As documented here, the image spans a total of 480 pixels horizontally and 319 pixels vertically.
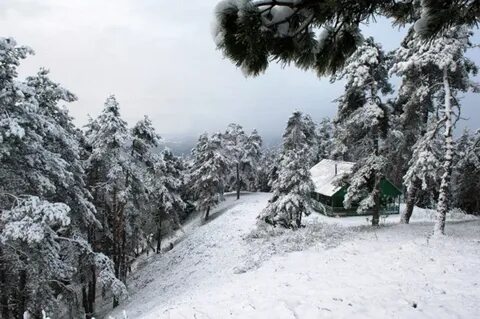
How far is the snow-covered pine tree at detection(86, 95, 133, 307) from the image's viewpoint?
1961 cm

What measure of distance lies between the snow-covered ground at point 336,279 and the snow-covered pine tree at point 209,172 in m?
18.7

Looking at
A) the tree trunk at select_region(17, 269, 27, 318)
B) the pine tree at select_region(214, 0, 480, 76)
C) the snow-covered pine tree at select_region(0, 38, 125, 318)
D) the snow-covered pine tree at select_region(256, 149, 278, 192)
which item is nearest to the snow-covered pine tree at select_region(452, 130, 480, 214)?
the snow-covered pine tree at select_region(0, 38, 125, 318)

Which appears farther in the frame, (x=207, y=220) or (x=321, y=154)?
(x=321, y=154)

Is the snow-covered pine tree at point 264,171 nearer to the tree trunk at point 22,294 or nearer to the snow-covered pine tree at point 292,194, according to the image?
the snow-covered pine tree at point 292,194

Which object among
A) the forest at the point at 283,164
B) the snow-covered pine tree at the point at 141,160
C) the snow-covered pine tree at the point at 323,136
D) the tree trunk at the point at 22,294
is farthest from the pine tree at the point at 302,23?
the snow-covered pine tree at the point at 323,136

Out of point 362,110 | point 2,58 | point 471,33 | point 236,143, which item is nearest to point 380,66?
point 362,110

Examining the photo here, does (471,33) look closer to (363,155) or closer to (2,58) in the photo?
(363,155)

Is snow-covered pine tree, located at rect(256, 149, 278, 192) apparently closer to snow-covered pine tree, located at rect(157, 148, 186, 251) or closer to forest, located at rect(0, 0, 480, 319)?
snow-covered pine tree, located at rect(157, 148, 186, 251)

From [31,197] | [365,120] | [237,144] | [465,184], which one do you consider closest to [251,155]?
[237,144]

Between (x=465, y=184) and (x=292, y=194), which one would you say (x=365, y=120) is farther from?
(x=465, y=184)

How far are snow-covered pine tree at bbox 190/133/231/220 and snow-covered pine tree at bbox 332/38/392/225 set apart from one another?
22.6 metres

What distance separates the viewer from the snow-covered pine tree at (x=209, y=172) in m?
43.2

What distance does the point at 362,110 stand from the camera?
2128cm

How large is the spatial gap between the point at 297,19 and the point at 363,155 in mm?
20342
